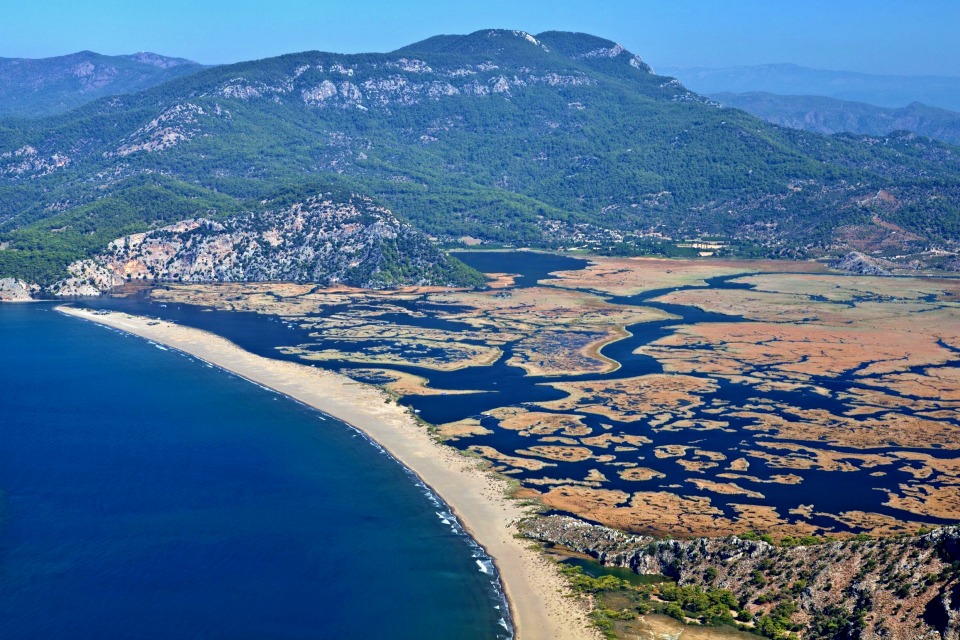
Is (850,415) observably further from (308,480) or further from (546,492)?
(308,480)

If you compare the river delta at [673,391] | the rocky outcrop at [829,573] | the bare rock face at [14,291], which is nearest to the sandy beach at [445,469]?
the river delta at [673,391]

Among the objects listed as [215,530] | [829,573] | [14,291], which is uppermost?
[14,291]

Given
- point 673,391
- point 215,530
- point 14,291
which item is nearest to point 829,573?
point 215,530

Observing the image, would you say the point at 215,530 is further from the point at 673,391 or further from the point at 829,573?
the point at 673,391

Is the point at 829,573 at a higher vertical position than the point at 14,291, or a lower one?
lower

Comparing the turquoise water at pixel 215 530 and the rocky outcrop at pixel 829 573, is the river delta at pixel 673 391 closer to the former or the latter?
the rocky outcrop at pixel 829 573

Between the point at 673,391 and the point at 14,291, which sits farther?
the point at 14,291

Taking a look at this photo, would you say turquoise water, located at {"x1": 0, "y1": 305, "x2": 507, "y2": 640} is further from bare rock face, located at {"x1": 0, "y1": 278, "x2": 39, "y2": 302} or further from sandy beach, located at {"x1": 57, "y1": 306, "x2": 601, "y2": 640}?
bare rock face, located at {"x1": 0, "y1": 278, "x2": 39, "y2": 302}
